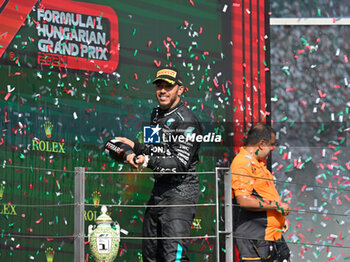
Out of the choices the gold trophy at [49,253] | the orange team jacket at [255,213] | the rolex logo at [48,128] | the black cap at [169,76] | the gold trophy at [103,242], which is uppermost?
the black cap at [169,76]

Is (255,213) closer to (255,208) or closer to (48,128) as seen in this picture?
(255,208)

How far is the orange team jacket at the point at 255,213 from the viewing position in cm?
548

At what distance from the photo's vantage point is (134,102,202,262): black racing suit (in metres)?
5.12

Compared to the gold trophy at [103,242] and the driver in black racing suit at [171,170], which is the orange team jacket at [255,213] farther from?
the gold trophy at [103,242]

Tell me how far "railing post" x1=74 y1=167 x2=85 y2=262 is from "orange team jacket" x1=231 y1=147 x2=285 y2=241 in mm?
1003

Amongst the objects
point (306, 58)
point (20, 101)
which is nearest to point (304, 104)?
point (306, 58)

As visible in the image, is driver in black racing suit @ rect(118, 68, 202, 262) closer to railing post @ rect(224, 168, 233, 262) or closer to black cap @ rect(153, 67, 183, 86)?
black cap @ rect(153, 67, 183, 86)

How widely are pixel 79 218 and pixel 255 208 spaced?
3.77ft

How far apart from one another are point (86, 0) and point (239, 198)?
173 centimetres

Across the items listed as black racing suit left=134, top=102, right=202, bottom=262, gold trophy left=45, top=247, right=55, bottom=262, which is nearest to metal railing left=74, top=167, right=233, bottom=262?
black racing suit left=134, top=102, right=202, bottom=262

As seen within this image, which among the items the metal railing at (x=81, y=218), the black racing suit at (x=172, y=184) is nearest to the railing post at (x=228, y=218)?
the metal railing at (x=81, y=218)

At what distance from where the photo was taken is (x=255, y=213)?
552 cm

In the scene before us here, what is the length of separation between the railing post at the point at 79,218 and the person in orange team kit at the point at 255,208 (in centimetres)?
101

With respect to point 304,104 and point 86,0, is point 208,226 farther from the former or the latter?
point 86,0
